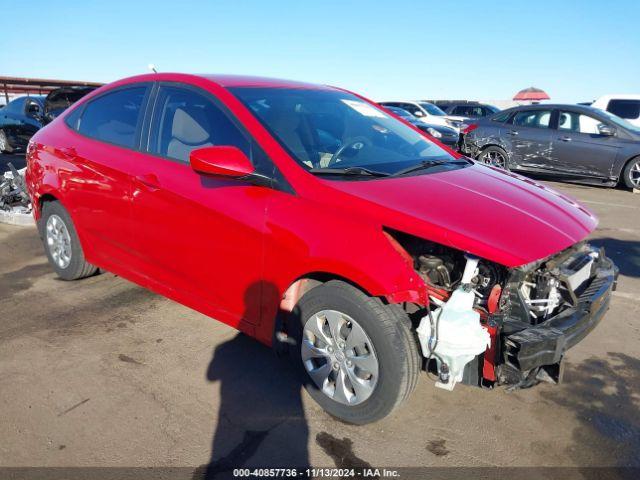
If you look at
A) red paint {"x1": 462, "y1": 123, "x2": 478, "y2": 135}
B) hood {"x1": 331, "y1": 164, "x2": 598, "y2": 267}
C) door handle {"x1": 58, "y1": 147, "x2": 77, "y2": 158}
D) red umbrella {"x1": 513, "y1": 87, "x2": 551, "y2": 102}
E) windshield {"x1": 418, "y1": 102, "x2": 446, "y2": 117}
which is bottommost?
hood {"x1": 331, "y1": 164, "x2": 598, "y2": 267}

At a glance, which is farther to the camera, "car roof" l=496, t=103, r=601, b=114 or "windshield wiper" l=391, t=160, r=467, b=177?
"car roof" l=496, t=103, r=601, b=114

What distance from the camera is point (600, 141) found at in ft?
31.5

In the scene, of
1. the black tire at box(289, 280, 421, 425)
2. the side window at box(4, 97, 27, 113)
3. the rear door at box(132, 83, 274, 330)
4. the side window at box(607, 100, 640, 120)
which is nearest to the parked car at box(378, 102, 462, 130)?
the side window at box(607, 100, 640, 120)

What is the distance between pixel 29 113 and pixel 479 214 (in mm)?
12790

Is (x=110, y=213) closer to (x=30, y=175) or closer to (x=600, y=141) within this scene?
(x=30, y=175)

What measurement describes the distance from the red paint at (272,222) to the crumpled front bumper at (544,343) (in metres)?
0.36

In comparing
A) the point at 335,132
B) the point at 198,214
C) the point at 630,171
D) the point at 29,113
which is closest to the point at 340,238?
the point at 198,214

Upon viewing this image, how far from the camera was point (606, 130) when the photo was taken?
959 centimetres

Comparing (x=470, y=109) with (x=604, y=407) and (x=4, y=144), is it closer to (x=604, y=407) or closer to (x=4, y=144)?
(x=4, y=144)

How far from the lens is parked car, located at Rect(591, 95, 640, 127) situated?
13.4 metres

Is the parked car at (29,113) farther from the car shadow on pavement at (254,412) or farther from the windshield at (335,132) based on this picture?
the car shadow on pavement at (254,412)

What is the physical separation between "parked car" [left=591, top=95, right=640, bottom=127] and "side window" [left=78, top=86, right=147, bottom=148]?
1311 centimetres

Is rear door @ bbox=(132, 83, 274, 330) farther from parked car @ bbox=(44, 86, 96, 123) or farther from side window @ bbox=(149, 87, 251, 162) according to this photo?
parked car @ bbox=(44, 86, 96, 123)

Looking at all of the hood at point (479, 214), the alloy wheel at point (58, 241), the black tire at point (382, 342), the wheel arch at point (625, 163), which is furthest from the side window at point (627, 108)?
the alloy wheel at point (58, 241)
